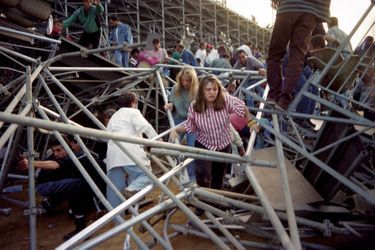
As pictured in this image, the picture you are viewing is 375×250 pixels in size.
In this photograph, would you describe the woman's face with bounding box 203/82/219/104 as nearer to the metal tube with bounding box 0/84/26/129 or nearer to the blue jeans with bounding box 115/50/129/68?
the metal tube with bounding box 0/84/26/129

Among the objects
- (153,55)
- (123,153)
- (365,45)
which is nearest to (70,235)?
(123,153)

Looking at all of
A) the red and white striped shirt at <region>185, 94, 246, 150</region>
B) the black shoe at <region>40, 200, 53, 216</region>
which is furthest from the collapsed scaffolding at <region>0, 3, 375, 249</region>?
the black shoe at <region>40, 200, 53, 216</region>

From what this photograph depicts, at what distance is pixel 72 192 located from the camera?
5211 millimetres

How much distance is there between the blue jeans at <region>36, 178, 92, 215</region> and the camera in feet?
17.0

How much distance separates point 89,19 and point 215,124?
5.29m

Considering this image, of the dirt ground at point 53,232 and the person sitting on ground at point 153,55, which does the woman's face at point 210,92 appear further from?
the person sitting on ground at point 153,55

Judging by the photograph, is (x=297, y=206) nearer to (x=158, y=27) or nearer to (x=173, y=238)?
(x=173, y=238)

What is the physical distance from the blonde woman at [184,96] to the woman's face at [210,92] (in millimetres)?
1402

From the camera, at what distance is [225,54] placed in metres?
10.1

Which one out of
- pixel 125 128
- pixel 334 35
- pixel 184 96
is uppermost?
pixel 334 35

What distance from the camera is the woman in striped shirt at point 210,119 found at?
4.00 m

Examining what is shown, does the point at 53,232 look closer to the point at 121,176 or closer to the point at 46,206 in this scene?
the point at 46,206

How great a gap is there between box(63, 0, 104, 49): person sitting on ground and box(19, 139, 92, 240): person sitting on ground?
139 inches

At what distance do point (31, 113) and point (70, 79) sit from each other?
395cm
